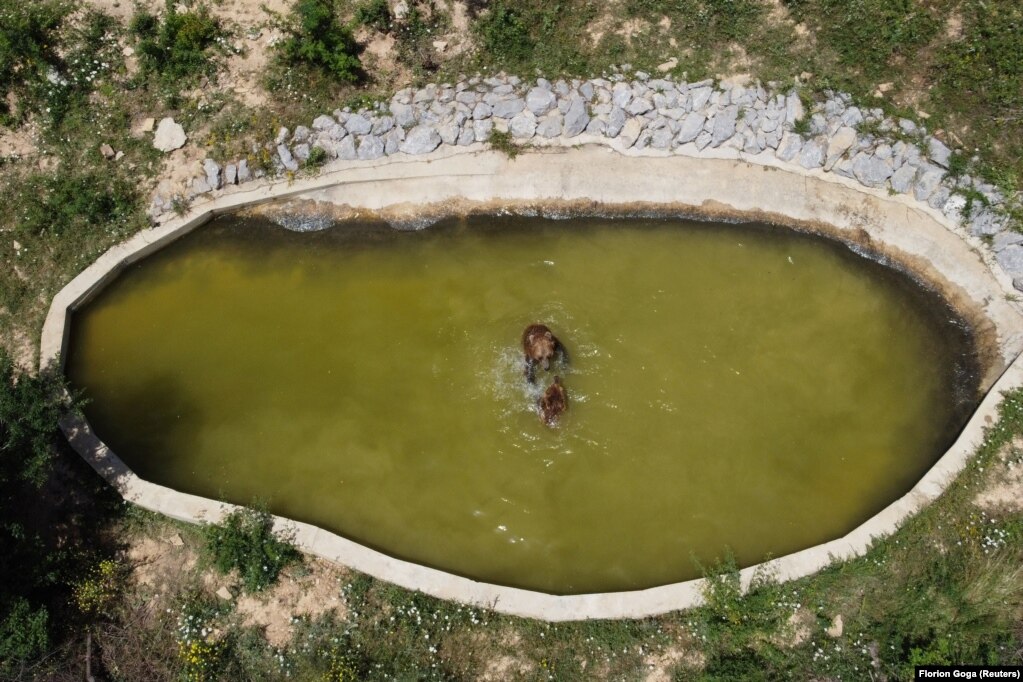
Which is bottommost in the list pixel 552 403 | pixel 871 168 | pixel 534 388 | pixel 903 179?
pixel 552 403

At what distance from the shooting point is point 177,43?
40.9ft

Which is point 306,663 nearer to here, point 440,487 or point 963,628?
point 440,487

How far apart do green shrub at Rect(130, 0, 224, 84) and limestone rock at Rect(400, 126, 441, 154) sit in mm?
3834

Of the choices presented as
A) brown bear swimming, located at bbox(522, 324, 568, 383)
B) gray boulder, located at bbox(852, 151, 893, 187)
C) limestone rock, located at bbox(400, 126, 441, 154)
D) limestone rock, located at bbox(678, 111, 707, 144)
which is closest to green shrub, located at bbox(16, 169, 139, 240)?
limestone rock, located at bbox(400, 126, 441, 154)

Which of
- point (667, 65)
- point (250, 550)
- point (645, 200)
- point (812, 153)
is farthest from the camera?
point (645, 200)

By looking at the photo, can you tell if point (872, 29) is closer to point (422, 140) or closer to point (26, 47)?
point (422, 140)

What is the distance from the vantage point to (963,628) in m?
9.61

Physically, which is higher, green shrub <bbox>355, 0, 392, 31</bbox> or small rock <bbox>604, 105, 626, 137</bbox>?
green shrub <bbox>355, 0, 392, 31</bbox>

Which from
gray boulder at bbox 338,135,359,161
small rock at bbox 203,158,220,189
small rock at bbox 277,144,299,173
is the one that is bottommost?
small rock at bbox 203,158,220,189

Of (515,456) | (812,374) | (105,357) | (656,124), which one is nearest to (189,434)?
(105,357)

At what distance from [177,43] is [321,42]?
2.71 meters

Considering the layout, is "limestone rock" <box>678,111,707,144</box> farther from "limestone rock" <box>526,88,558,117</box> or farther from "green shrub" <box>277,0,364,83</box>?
"green shrub" <box>277,0,364,83</box>

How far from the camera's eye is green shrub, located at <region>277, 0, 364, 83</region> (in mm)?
12125

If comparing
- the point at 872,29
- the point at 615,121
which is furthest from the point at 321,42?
the point at 872,29
